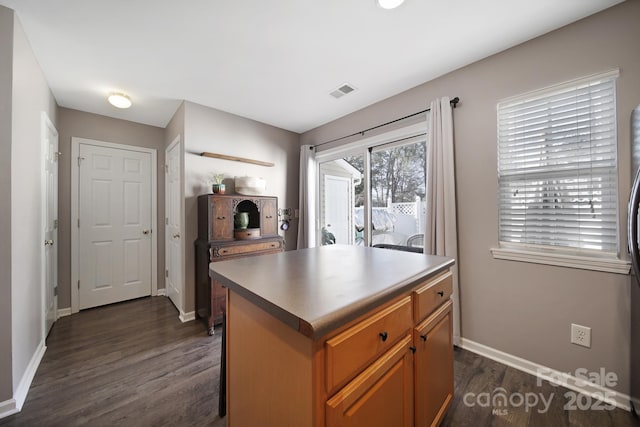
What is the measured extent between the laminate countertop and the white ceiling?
1582 mm

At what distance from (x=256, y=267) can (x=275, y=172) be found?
8.36 ft

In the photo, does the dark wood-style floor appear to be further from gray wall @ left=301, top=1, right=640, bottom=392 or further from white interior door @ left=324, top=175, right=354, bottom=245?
white interior door @ left=324, top=175, right=354, bottom=245

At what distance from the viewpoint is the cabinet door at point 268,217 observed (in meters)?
3.06

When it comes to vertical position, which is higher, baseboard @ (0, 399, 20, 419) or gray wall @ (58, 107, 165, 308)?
gray wall @ (58, 107, 165, 308)

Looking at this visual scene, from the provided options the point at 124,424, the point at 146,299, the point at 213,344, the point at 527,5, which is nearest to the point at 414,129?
the point at 527,5

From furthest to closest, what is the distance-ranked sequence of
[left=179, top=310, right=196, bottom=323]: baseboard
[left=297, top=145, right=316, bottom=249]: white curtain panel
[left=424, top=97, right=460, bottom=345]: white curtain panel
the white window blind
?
[left=297, top=145, right=316, bottom=249]: white curtain panel, [left=179, top=310, right=196, bottom=323]: baseboard, [left=424, top=97, right=460, bottom=345]: white curtain panel, the white window blind

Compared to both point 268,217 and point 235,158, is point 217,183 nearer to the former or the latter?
point 235,158

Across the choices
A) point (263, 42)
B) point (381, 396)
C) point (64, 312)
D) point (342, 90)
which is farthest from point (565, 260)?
point (64, 312)

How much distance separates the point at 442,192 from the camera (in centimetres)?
219

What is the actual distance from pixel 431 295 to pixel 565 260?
49.7 inches

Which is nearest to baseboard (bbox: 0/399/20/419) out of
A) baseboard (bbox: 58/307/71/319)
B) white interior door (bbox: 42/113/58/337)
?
white interior door (bbox: 42/113/58/337)

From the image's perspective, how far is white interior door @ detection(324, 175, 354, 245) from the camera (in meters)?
3.44

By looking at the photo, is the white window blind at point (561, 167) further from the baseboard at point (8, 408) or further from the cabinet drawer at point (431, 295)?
the baseboard at point (8, 408)

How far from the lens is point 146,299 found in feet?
11.1
